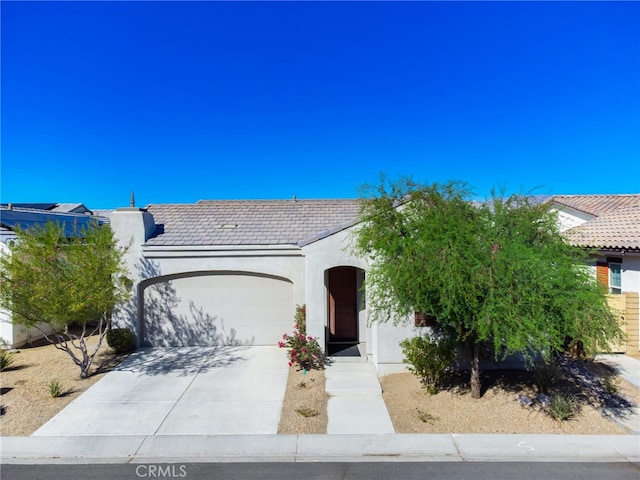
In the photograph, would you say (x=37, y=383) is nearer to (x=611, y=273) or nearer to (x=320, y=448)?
(x=320, y=448)

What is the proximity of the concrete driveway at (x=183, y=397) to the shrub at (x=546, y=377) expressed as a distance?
5.96 m

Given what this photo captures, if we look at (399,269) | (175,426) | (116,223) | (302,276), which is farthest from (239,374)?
(116,223)

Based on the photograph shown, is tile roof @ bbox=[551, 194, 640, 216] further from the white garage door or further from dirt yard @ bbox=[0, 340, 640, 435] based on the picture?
the white garage door

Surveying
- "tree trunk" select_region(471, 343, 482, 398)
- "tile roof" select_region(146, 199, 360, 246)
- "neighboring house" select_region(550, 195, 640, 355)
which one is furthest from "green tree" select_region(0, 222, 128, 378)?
"neighboring house" select_region(550, 195, 640, 355)

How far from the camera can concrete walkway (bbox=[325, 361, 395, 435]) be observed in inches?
293

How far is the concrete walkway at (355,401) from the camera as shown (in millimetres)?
7434

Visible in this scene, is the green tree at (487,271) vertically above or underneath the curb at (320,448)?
above

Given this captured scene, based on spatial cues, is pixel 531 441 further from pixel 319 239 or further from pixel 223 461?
pixel 319 239

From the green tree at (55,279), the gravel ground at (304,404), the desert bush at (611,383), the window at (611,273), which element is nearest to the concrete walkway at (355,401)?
the gravel ground at (304,404)

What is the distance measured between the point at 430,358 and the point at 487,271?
3040 millimetres

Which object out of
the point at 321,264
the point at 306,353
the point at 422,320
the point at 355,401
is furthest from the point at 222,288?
the point at 422,320

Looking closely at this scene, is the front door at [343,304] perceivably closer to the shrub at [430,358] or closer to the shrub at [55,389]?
the shrub at [430,358]

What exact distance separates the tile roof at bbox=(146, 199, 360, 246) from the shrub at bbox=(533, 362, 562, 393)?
5952 millimetres

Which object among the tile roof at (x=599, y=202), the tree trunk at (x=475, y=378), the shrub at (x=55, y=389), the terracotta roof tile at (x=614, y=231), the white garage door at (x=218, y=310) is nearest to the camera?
the tree trunk at (x=475, y=378)
